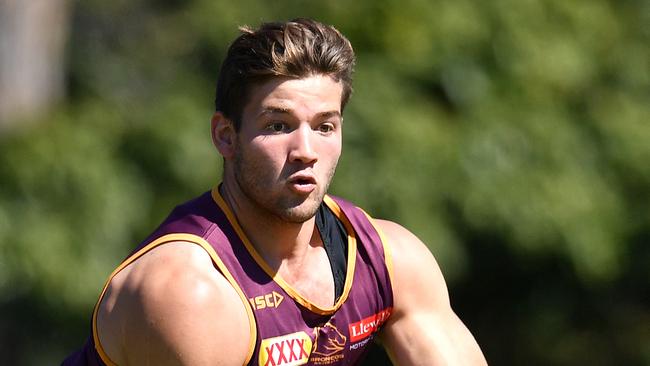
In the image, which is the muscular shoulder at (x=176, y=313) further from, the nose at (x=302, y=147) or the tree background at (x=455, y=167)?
the tree background at (x=455, y=167)

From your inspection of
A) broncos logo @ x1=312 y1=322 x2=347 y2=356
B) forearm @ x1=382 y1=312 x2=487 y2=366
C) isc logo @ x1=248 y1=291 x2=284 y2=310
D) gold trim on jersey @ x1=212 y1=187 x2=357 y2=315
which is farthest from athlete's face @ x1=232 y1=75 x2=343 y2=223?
forearm @ x1=382 y1=312 x2=487 y2=366

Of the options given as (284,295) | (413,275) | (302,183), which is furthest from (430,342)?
(302,183)

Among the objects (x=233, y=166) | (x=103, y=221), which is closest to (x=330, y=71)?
(x=233, y=166)

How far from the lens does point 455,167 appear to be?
8383mm

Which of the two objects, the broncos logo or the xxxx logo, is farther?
the broncos logo

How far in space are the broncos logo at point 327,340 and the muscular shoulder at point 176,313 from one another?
31cm

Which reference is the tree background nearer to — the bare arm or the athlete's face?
the bare arm

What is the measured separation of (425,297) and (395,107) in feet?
12.9

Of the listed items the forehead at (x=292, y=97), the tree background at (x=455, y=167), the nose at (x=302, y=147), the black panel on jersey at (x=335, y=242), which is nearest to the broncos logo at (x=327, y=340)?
the black panel on jersey at (x=335, y=242)

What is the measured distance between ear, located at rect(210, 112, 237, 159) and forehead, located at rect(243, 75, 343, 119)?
0.10m

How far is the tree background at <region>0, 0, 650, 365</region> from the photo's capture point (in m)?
8.18

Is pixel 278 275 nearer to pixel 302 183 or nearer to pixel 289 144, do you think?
pixel 302 183

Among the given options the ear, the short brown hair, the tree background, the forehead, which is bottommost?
the tree background

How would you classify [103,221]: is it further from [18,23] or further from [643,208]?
[643,208]
